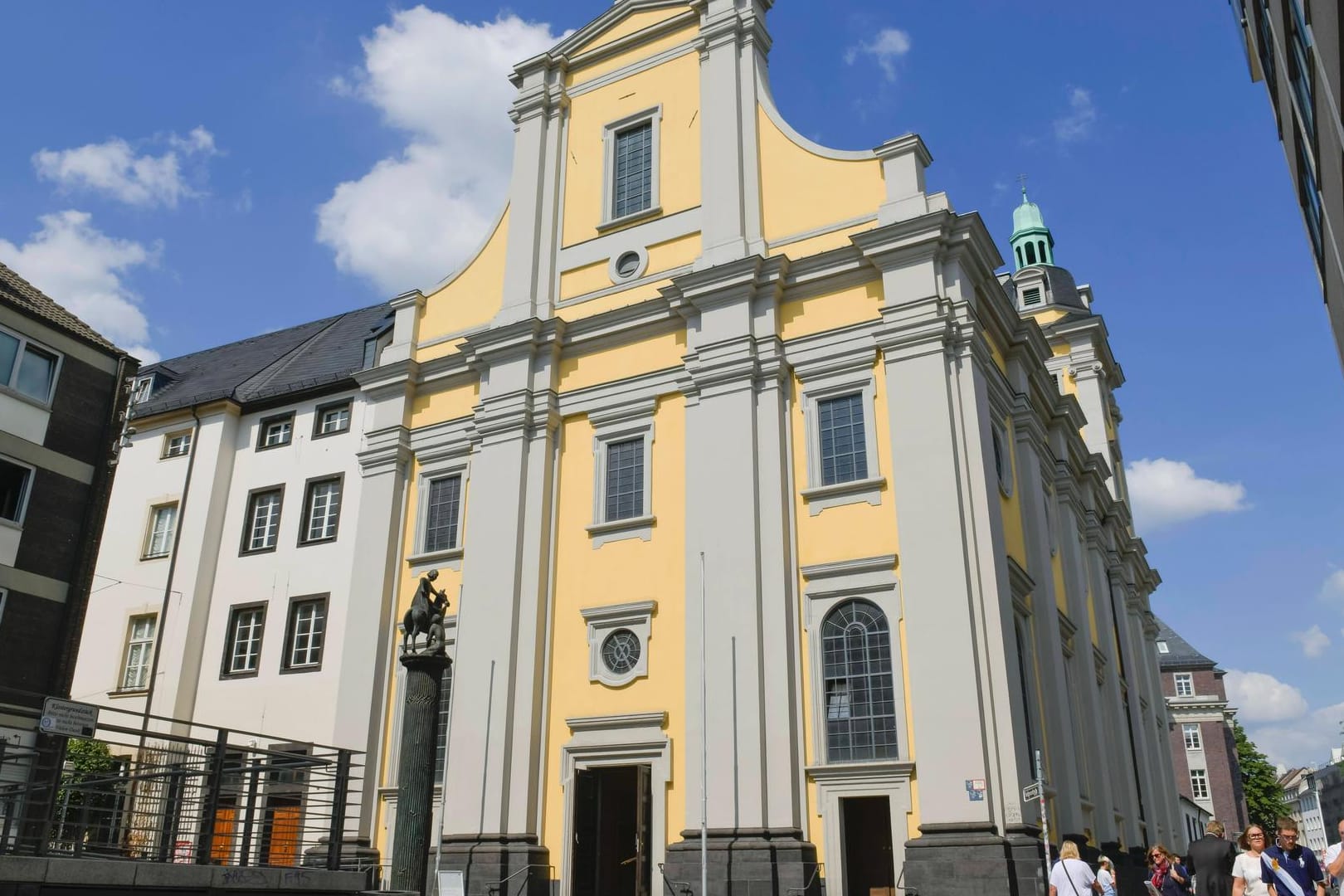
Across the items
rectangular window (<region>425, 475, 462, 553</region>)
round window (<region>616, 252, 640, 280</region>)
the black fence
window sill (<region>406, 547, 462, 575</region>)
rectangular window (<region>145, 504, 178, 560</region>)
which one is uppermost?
round window (<region>616, 252, 640, 280</region>)

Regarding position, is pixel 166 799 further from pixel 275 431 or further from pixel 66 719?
pixel 275 431

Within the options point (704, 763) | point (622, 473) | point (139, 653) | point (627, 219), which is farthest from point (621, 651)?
point (139, 653)

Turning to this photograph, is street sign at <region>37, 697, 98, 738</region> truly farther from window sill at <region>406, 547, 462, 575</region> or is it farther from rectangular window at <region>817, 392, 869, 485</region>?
rectangular window at <region>817, 392, 869, 485</region>

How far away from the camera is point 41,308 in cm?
2161

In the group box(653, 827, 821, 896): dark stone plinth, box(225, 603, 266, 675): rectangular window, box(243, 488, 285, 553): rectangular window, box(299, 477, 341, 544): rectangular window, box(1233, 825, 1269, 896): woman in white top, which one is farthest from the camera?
box(243, 488, 285, 553): rectangular window

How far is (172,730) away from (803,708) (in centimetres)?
1591

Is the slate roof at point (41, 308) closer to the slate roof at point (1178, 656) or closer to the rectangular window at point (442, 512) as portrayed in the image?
the rectangular window at point (442, 512)

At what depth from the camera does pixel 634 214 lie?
79.7ft

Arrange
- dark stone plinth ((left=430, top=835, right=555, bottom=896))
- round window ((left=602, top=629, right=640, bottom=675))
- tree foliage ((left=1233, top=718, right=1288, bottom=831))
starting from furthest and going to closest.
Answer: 1. tree foliage ((left=1233, top=718, right=1288, bottom=831))
2. round window ((left=602, top=629, right=640, bottom=675))
3. dark stone plinth ((left=430, top=835, right=555, bottom=896))

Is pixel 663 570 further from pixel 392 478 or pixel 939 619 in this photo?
pixel 392 478

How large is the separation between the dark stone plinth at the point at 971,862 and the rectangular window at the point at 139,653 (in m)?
19.5

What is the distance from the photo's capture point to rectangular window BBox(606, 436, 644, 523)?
22.2 metres

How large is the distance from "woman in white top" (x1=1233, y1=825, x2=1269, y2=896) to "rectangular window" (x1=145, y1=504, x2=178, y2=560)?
2607cm

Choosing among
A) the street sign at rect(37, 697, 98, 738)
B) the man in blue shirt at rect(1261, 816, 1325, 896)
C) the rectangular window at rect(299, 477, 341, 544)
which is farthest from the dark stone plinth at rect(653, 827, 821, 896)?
the rectangular window at rect(299, 477, 341, 544)
